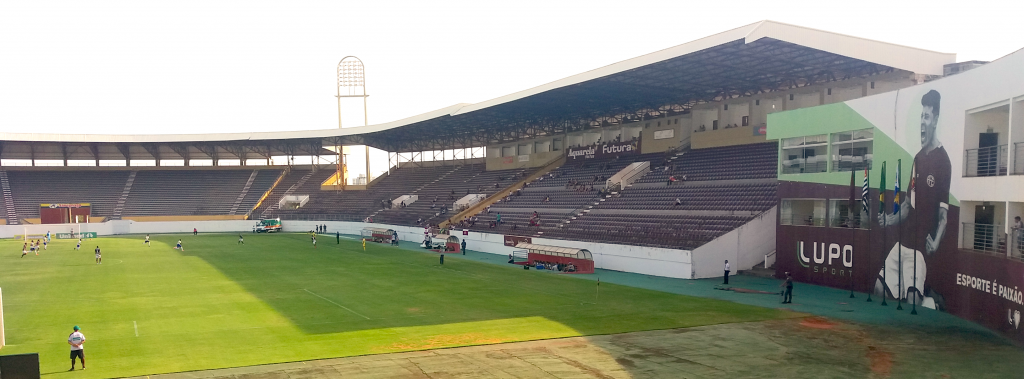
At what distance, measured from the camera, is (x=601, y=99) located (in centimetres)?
5562

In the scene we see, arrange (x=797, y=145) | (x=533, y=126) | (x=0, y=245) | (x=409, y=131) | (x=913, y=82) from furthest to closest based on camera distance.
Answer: (x=409, y=131)
(x=533, y=126)
(x=0, y=245)
(x=913, y=82)
(x=797, y=145)

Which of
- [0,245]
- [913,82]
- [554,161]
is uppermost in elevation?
[913,82]

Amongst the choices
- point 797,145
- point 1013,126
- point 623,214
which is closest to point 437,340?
point 1013,126

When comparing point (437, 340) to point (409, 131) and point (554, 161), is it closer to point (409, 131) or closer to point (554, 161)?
point (554, 161)

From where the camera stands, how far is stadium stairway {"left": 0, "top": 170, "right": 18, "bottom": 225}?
78.0m

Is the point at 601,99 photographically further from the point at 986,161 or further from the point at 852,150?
the point at 986,161

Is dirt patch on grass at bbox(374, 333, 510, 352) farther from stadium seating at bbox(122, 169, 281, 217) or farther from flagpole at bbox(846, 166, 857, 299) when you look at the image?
stadium seating at bbox(122, 169, 281, 217)

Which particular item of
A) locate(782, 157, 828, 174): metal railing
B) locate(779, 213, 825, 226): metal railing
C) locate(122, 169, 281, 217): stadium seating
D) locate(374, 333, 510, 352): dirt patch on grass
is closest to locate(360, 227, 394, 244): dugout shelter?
locate(122, 169, 281, 217): stadium seating

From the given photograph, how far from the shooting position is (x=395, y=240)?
6244 centimetres

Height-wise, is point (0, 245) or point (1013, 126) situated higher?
point (1013, 126)

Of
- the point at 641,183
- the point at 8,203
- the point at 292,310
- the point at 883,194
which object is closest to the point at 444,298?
the point at 292,310

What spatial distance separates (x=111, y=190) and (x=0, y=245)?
91.4ft

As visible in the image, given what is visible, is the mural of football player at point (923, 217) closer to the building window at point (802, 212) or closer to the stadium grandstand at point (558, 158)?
the building window at point (802, 212)

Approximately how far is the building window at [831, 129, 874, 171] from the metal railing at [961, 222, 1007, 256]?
701cm
